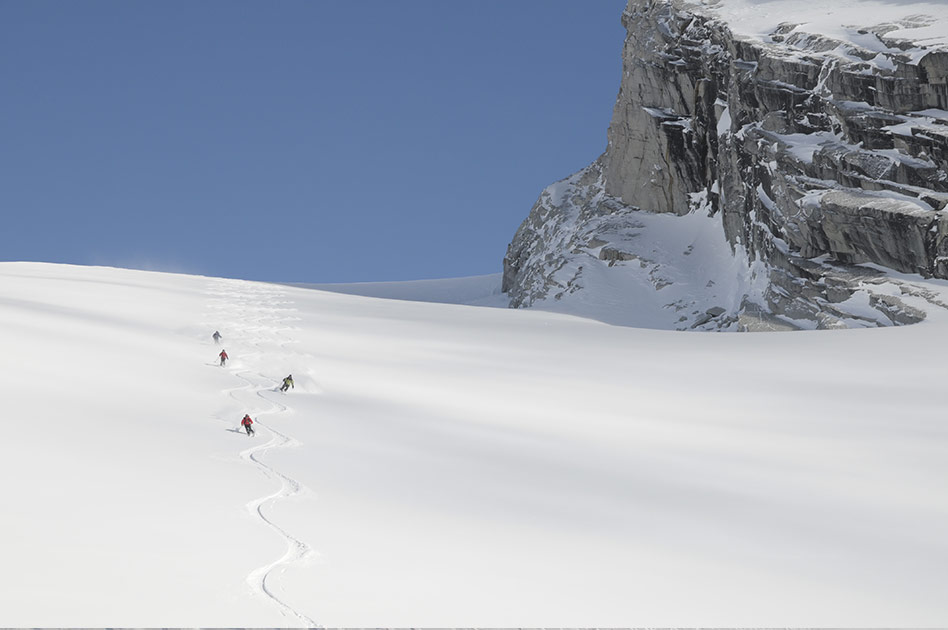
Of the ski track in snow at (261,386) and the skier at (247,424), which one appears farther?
the skier at (247,424)

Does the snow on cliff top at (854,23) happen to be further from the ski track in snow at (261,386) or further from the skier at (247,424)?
the skier at (247,424)

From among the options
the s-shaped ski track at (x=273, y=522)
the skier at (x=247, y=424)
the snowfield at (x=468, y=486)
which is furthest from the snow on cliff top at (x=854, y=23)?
the s-shaped ski track at (x=273, y=522)

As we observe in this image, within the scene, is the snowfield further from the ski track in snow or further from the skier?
the skier

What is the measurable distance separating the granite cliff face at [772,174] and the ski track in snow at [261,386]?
23.7 metres

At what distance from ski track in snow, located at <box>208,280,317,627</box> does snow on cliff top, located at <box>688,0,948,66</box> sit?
3470cm

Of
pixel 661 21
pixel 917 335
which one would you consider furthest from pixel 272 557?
pixel 661 21

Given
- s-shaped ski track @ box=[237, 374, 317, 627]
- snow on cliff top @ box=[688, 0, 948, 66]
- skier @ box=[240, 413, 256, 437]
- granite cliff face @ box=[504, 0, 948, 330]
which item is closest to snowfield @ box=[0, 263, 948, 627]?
s-shaped ski track @ box=[237, 374, 317, 627]

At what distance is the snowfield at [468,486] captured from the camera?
26.9 feet

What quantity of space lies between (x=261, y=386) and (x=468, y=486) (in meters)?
11.4

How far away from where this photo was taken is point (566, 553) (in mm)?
9945

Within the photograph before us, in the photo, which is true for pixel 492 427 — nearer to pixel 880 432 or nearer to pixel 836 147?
pixel 880 432

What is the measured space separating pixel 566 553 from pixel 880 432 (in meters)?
11.0

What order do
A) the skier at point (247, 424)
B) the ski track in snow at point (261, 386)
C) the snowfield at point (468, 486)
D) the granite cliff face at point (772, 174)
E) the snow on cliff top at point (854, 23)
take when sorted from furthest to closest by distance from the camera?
the snow on cliff top at point (854, 23) → the granite cliff face at point (772, 174) → the skier at point (247, 424) → the ski track in snow at point (261, 386) → the snowfield at point (468, 486)

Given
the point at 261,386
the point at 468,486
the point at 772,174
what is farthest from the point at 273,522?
the point at 772,174
